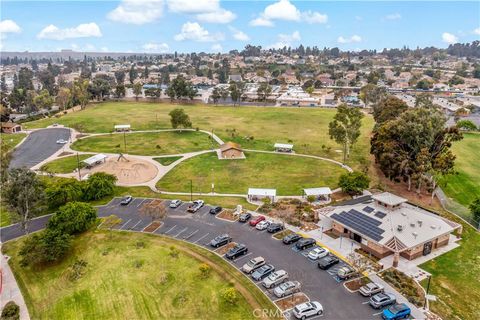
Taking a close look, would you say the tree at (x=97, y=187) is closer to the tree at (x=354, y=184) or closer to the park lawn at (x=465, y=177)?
the tree at (x=354, y=184)

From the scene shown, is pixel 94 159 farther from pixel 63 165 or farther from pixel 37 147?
pixel 37 147

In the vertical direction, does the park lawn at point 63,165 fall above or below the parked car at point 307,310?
above

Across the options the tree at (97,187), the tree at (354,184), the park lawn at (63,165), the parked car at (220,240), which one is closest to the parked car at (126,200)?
the tree at (97,187)

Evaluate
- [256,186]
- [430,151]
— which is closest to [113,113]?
[256,186]

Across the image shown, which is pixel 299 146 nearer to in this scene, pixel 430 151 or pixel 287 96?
pixel 430 151

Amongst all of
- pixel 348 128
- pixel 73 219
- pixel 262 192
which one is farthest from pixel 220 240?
pixel 348 128
